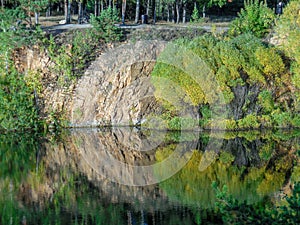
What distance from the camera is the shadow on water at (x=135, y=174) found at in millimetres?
18734

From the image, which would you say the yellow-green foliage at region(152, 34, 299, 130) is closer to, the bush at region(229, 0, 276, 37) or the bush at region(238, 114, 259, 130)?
the bush at region(238, 114, 259, 130)

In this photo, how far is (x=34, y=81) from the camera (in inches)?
1633

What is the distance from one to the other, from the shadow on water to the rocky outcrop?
146 inches

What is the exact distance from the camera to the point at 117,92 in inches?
1625

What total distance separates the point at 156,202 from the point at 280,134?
18274mm

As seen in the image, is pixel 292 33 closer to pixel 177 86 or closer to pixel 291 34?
pixel 291 34

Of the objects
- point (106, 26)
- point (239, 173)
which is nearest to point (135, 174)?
point (239, 173)

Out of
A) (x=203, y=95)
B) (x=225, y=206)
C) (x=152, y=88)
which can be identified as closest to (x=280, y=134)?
(x=203, y=95)

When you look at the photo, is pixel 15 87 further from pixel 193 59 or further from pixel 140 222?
pixel 140 222

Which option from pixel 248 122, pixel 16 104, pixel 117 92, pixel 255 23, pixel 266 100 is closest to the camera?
pixel 248 122

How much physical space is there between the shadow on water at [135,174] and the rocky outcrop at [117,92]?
3714 mm

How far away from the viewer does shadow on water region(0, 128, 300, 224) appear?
18734 millimetres

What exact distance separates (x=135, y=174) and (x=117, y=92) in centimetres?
1687

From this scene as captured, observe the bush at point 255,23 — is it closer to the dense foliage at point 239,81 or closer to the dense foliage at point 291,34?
the dense foliage at point 291,34
